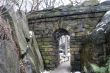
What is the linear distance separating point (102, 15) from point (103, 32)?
2.13 meters

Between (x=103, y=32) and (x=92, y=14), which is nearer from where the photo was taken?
(x=103, y=32)

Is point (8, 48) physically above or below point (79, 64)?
above

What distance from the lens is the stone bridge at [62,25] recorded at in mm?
10057

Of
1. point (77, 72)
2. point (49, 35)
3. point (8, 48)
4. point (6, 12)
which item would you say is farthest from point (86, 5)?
point (8, 48)

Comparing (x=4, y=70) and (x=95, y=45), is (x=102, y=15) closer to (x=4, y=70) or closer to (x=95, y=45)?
(x=95, y=45)

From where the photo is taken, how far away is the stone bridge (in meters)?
10.1

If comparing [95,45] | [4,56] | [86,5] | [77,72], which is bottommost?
[77,72]

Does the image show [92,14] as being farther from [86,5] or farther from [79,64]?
[79,64]

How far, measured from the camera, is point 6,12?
264 inches

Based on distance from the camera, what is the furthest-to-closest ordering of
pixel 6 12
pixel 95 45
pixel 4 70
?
1. pixel 95 45
2. pixel 6 12
3. pixel 4 70

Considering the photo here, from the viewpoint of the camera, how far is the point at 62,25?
10414mm

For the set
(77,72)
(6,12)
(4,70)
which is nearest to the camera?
(4,70)

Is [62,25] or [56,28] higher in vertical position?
[62,25]

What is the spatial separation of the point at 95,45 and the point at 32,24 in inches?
160
